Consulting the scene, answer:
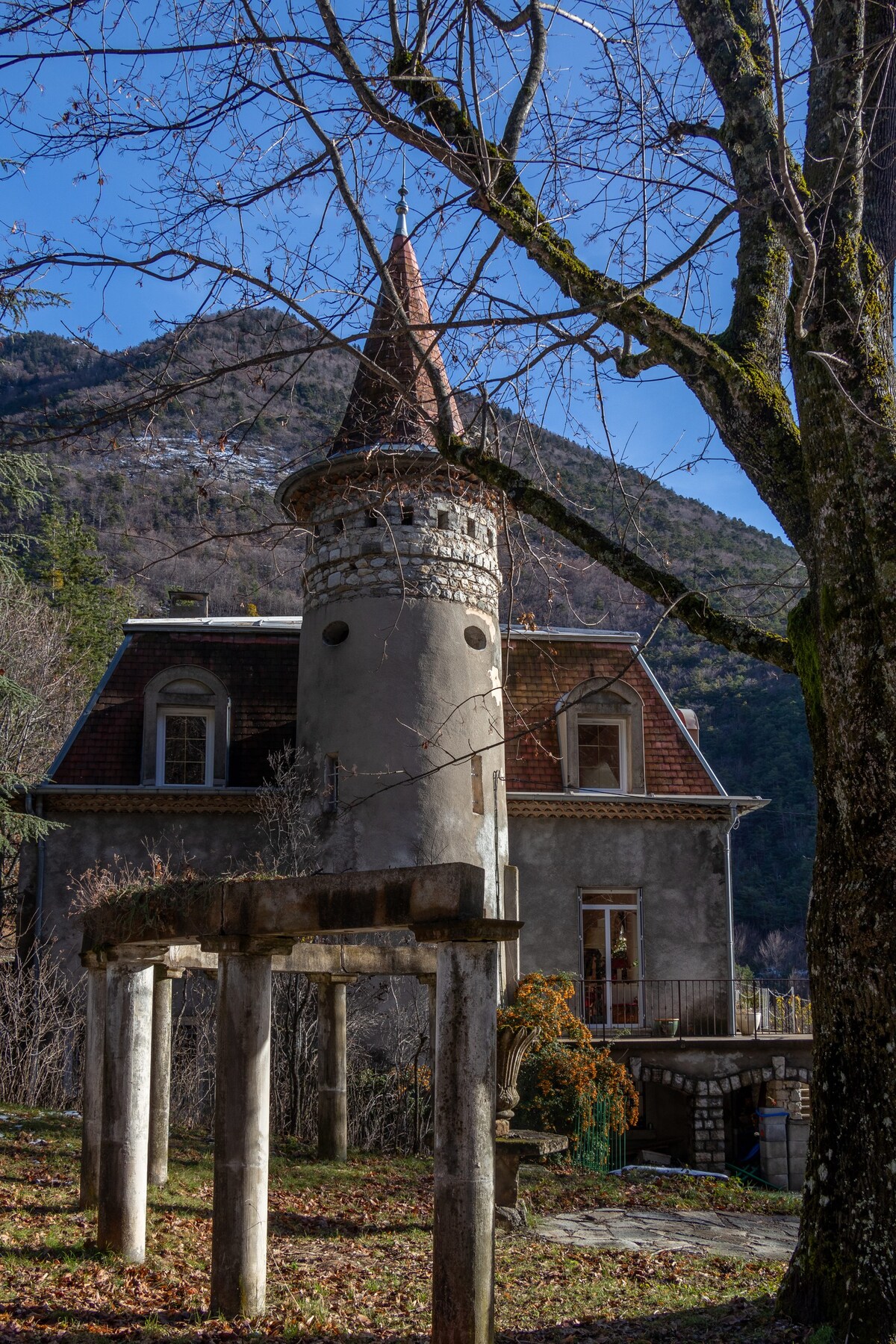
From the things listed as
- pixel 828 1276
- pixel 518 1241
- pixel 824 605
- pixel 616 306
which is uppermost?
pixel 616 306

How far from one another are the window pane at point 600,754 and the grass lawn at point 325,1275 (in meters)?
7.53

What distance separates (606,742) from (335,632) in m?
5.66

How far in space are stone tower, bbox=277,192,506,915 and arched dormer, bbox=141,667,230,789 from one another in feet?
7.51

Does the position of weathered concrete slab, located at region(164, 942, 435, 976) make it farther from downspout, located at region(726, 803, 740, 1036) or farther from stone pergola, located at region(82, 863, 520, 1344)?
downspout, located at region(726, 803, 740, 1036)

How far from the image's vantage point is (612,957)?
802 inches

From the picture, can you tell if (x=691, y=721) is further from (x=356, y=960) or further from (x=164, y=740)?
(x=356, y=960)

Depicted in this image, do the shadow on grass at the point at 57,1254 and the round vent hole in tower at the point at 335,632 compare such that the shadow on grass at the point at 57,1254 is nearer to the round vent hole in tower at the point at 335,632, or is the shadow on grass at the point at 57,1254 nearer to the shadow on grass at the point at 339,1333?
the shadow on grass at the point at 339,1333

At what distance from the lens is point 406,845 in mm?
16875

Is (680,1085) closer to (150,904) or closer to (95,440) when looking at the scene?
(150,904)

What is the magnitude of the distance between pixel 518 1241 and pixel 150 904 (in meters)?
5.51

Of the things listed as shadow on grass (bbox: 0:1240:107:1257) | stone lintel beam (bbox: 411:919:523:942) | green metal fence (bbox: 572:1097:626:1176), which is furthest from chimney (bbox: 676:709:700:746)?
stone lintel beam (bbox: 411:919:523:942)

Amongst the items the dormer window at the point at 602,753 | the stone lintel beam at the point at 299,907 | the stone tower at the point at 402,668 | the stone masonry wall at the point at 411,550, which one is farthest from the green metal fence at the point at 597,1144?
the stone lintel beam at the point at 299,907

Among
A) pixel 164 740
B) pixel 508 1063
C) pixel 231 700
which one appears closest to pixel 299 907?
pixel 508 1063

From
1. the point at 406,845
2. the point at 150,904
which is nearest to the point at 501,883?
the point at 406,845
